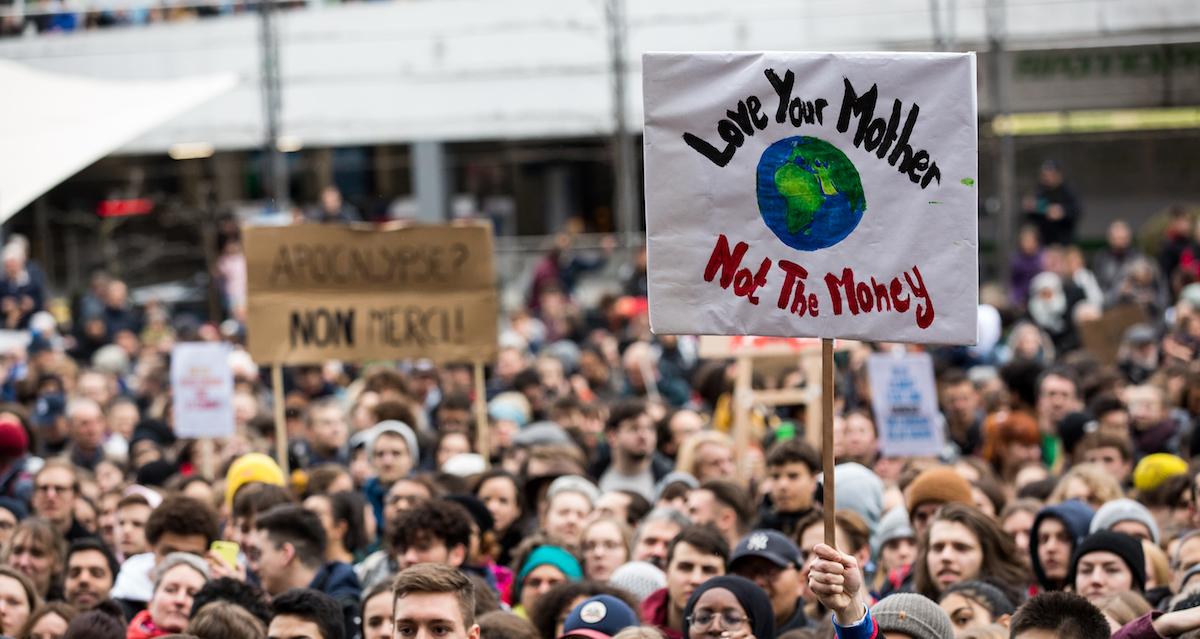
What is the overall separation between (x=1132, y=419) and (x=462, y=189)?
593 inches

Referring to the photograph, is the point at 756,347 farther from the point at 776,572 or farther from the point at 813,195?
the point at 813,195

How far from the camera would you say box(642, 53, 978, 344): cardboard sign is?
18.6ft

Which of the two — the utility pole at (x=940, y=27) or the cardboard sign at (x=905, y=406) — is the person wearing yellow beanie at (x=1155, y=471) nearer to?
the cardboard sign at (x=905, y=406)

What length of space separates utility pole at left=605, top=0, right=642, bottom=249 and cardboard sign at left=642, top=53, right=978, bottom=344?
1596cm

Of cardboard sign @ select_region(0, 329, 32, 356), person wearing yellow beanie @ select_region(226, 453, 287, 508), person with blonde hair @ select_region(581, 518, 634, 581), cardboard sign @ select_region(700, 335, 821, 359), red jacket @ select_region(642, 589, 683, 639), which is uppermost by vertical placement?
cardboard sign @ select_region(700, 335, 821, 359)

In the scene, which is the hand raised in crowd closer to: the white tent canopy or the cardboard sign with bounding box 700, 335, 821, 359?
the white tent canopy

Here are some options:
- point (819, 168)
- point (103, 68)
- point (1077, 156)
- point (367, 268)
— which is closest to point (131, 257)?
point (103, 68)

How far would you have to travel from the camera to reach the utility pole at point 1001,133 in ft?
68.8

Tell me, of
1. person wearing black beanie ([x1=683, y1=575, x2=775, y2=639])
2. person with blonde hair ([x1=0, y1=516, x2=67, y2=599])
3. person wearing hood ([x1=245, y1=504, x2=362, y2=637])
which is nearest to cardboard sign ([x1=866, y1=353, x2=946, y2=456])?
person wearing hood ([x1=245, y1=504, x2=362, y2=637])

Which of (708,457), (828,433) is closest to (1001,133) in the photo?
(708,457)

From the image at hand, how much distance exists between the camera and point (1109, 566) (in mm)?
7715

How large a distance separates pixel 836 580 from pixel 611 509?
14.1ft

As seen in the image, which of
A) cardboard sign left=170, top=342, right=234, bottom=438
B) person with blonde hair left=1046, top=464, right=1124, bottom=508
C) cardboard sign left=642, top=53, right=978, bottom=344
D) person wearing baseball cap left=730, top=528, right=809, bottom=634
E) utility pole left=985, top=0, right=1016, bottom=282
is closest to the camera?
cardboard sign left=642, top=53, right=978, bottom=344

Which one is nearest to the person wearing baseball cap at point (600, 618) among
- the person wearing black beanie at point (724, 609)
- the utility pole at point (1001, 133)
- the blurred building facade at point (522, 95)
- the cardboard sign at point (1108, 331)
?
the person wearing black beanie at point (724, 609)
